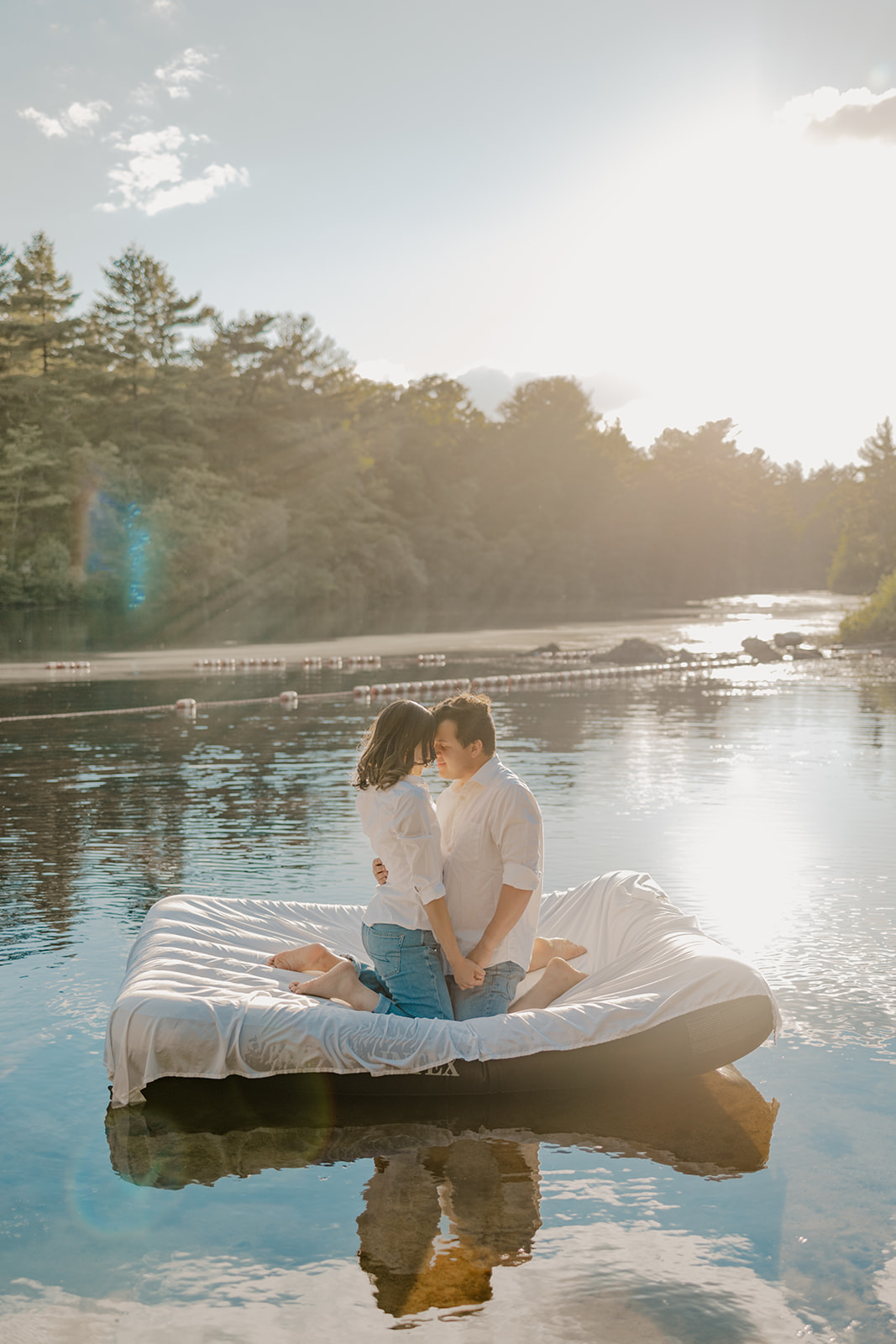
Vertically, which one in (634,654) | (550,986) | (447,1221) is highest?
(634,654)

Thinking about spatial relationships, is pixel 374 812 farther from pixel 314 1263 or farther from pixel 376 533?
pixel 376 533

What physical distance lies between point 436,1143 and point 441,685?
18.1 metres

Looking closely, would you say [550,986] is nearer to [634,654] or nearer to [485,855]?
[485,855]

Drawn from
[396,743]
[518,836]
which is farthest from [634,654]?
[396,743]

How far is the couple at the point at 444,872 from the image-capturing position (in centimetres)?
450

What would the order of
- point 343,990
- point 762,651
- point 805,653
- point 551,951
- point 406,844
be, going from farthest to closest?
point 805,653 → point 762,651 → point 551,951 → point 343,990 → point 406,844

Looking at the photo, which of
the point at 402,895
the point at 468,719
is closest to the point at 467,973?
the point at 402,895

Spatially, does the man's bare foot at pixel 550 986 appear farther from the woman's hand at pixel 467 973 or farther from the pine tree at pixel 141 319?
the pine tree at pixel 141 319

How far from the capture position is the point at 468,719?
15.0ft

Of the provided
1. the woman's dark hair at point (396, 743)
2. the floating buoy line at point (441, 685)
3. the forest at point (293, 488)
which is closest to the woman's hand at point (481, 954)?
the woman's dark hair at point (396, 743)

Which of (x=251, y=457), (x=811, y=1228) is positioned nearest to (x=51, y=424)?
(x=251, y=457)

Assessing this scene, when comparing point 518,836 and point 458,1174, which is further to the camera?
point 518,836

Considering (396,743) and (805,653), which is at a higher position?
(396,743)

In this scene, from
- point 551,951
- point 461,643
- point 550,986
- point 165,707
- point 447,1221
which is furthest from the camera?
point 461,643
